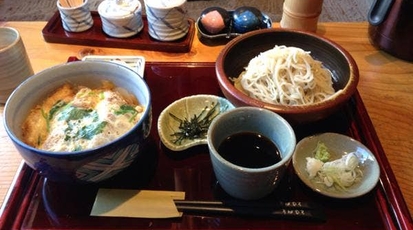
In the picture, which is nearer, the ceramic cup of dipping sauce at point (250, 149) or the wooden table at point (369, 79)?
the ceramic cup of dipping sauce at point (250, 149)

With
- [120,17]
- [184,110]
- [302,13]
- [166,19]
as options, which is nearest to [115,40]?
[120,17]

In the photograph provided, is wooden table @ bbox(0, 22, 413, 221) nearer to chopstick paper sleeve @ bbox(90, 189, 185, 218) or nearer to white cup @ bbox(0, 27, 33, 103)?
white cup @ bbox(0, 27, 33, 103)

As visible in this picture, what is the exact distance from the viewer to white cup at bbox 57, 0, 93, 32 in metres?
1.47

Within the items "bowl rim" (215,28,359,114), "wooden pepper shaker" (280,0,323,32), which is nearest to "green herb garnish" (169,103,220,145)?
"bowl rim" (215,28,359,114)

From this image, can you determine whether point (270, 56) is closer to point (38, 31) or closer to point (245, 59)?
point (245, 59)

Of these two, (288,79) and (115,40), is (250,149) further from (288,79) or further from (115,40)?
(115,40)

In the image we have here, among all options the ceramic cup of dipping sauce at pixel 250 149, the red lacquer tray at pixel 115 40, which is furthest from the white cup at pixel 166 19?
the ceramic cup of dipping sauce at pixel 250 149

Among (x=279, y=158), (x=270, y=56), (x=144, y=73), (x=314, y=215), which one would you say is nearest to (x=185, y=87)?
(x=144, y=73)

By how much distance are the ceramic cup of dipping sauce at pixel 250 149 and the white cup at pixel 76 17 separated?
90 centimetres

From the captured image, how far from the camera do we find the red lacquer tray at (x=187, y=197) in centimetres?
83

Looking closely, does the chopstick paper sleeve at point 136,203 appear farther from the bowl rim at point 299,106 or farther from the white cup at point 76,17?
the white cup at point 76,17

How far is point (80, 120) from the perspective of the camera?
897mm

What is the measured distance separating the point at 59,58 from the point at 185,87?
552 mm

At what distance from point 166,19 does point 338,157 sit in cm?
84
